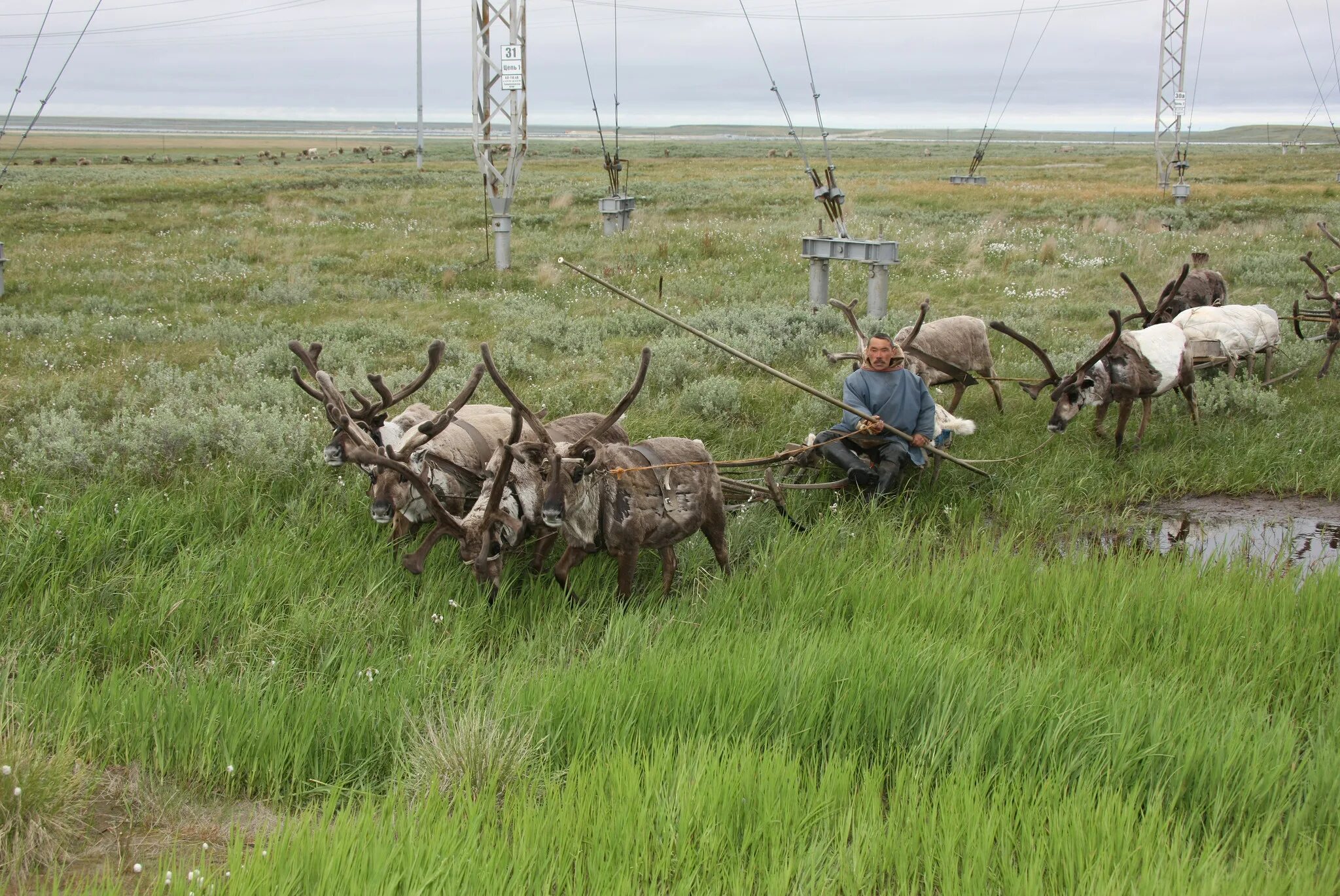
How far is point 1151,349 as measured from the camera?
986cm

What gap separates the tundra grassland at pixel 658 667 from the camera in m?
3.89

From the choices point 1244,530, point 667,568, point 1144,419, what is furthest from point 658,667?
point 1144,419

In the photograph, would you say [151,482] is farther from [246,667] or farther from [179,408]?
[246,667]

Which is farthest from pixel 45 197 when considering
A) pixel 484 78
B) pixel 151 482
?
pixel 151 482

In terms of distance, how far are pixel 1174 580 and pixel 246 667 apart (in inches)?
227

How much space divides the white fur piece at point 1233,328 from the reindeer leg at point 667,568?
714 cm

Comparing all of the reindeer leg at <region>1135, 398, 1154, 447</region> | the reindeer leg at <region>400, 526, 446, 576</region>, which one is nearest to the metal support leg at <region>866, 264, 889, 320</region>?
the reindeer leg at <region>1135, 398, 1154, 447</region>

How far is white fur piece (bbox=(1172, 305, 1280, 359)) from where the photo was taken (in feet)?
37.1

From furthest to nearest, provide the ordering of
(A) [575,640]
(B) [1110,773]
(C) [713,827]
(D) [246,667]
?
(A) [575,640] < (D) [246,667] < (B) [1110,773] < (C) [713,827]

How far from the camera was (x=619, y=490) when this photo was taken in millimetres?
6332

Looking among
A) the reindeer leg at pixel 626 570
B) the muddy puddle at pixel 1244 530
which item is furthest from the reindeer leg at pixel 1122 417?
the reindeer leg at pixel 626 570

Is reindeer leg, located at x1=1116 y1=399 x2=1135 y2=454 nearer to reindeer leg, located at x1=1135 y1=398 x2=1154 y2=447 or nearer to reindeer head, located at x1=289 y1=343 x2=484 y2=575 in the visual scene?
reindeer leg, located at x1=1135 y1=398 x2=1154 y2=447

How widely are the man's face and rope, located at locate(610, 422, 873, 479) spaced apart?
52cm

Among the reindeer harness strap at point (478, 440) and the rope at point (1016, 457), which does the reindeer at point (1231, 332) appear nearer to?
the rope at point (1016, 457)
